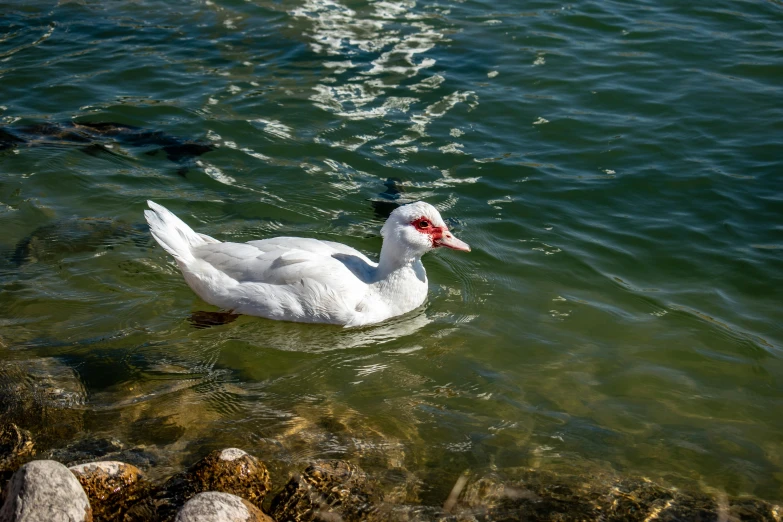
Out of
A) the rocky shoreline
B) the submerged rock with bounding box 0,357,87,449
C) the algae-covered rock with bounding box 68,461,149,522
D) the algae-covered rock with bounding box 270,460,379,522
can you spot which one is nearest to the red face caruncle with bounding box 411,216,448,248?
the rocky shoreline

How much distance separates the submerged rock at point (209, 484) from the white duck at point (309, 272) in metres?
2.24

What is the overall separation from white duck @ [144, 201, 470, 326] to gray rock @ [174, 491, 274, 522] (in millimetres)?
2774

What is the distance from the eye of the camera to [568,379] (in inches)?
271

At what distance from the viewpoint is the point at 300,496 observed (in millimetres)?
5172

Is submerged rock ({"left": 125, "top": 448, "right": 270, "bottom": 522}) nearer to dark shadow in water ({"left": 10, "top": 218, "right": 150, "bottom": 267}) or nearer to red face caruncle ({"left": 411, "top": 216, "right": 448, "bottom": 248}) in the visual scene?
red face caruncle ({"left": 411, "top": 216, "right": 448, "bottom": 248})

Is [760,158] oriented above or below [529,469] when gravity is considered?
above

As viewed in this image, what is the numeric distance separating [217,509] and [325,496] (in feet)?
2.71

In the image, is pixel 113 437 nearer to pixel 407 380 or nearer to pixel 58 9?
pixel 407 380

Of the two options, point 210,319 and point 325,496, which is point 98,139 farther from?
point 325,496

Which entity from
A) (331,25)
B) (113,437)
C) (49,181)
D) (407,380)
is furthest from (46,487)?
(331,25)

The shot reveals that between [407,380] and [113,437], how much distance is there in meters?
2.32

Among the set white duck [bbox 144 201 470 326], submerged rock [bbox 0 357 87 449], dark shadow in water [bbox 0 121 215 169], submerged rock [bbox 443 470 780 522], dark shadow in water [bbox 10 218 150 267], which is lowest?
submerged rock [bbox 443 470 780 522]

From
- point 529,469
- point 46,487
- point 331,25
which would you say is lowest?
point 529,469

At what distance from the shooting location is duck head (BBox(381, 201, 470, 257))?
7531mm
